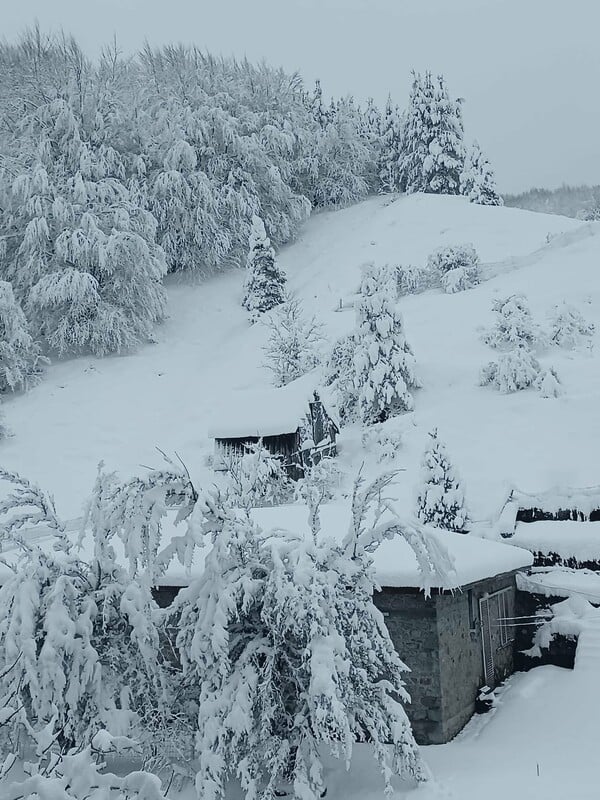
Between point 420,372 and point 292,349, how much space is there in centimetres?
476

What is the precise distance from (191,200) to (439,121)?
18926 mm

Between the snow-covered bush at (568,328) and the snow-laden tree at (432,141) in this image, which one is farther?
the snow-laden tree at (432,141)

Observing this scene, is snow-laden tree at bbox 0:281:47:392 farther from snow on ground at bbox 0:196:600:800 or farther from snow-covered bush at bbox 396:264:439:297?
snow-covered bush at bbox 396:264:439:297

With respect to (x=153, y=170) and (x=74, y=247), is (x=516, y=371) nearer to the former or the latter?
(x=74, y=247)

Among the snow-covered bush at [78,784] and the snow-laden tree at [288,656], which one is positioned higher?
the snow-covered bush at [78,784]

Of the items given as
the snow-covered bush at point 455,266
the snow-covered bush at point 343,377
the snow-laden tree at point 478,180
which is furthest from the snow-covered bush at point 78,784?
the snow-laden tree at point 478,180

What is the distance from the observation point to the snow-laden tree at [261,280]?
3155 centimetres

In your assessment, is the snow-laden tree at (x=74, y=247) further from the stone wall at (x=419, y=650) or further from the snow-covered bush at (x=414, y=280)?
the stone wall at (x=419, y=650)

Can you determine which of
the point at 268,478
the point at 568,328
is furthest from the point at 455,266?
the point at 268,478

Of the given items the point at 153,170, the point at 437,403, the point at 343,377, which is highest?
the point at 153,170

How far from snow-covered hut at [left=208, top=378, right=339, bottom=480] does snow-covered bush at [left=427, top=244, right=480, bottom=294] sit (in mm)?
12158

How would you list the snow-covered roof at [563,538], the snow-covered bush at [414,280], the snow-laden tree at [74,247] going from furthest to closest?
the snow-covered bush at [414,280] → the snow-laden tree at [74,247] → the snow-covered roof at [563,538]

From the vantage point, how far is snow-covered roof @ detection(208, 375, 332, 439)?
63.1ft

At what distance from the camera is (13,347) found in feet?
84.7
